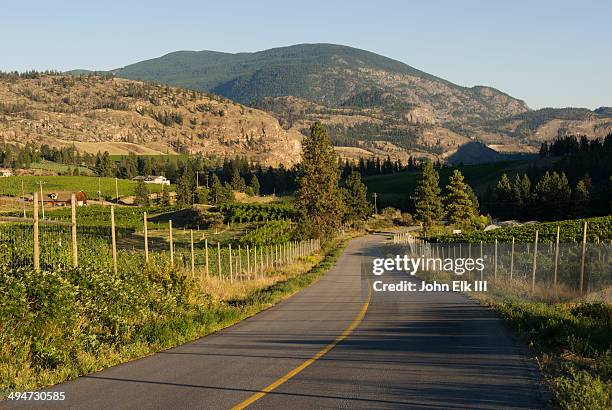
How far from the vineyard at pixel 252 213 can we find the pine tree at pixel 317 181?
3132 centimetres

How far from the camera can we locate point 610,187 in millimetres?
109688

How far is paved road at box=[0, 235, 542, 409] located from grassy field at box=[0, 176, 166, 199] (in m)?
92.2

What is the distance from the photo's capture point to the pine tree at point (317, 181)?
74812 mm

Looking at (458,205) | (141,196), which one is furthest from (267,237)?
(141,196)

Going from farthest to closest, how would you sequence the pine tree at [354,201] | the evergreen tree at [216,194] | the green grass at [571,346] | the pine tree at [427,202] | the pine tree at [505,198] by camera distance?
the evergreen tree at [216,194]
the pine tree at [505,198]
the pine tree at [354,201]
the pine tree at [427,202]
the green grass at [571,346]

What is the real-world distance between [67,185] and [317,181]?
7094 cm

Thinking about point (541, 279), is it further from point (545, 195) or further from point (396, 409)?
point (545, 195)

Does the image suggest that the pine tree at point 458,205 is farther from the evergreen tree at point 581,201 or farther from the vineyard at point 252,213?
the evergreen tree at point 581,201

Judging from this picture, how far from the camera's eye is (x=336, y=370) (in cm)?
1066

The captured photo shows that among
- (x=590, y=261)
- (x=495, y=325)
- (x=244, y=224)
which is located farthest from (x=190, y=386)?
(x=244, y=224)

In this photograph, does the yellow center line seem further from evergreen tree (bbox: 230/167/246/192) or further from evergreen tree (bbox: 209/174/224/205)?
evergreen tree (bbox: 230/167/246/192)

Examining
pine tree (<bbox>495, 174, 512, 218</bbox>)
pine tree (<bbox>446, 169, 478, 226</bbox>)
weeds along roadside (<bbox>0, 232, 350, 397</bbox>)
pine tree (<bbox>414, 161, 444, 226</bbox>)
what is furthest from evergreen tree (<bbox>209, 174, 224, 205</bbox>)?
weeds along roadside (<bbox>0, 232, 350, 397</bbox>)

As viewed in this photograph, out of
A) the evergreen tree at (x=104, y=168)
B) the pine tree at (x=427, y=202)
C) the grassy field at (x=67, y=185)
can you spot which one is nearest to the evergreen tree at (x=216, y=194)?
the grassy field at (x=67, y=185)

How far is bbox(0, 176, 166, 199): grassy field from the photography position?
11150cm
